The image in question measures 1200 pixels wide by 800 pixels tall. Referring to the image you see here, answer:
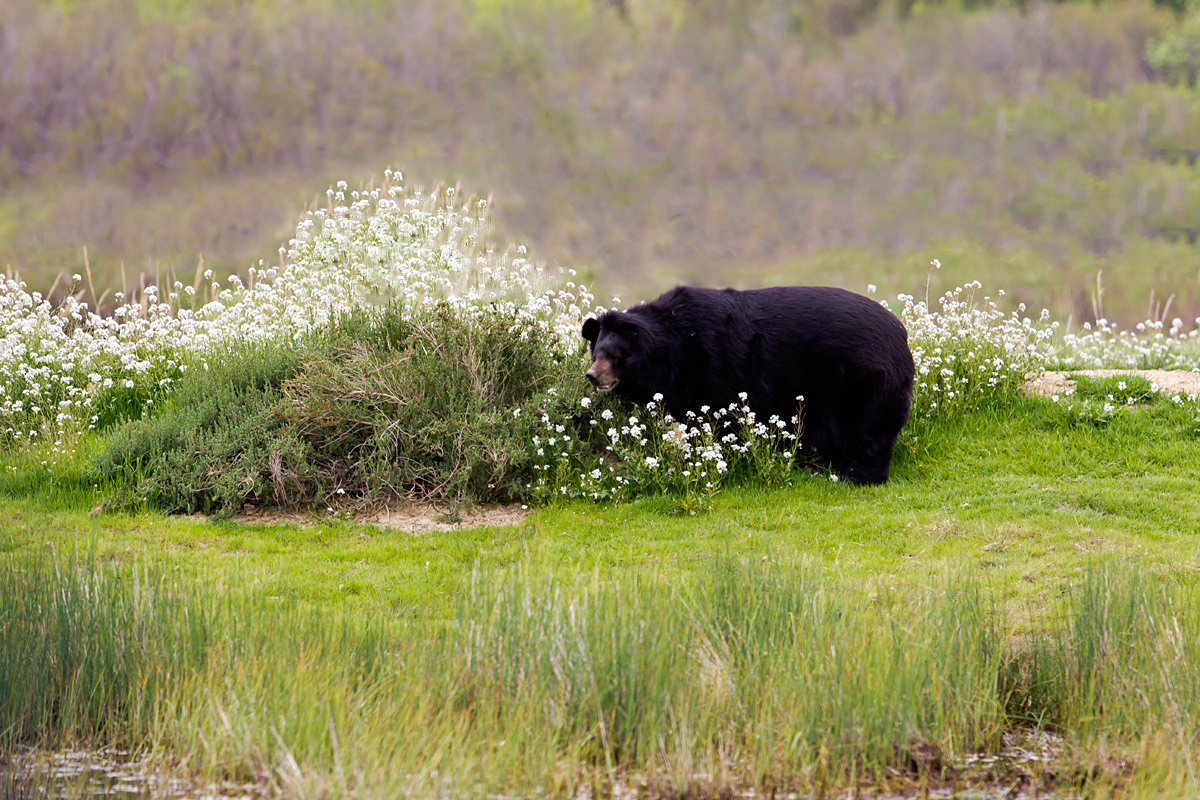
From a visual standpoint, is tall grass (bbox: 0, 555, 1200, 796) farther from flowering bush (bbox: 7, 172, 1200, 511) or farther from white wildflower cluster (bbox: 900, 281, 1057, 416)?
white wildflower cluster (bbox: 900, 281, 1057, 416)

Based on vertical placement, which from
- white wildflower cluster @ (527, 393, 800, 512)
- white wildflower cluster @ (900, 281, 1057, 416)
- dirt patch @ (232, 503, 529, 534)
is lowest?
dirt patch @ (232, 503, 529, 534)

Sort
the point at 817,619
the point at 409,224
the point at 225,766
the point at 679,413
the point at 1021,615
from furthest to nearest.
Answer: the point at 409,224 → the point at 679,413 → the point at 1021,615 → the point at 817,619 → the point at 225,766

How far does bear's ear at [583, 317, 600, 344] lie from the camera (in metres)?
8.68

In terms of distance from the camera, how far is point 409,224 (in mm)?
11383

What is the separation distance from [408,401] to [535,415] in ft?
3.37

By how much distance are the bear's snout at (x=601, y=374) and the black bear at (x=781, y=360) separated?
41 mm

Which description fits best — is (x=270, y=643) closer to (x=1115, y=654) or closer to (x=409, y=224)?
(x=1115, y=654)

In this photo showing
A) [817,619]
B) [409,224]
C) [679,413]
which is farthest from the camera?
[409,224]

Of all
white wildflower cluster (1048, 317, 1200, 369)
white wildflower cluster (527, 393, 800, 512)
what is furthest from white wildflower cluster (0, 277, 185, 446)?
white wildflower cluster (1048, 317, 1200, 369)

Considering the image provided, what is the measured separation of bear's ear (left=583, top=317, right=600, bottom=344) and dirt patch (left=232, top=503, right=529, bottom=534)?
4.73 feet

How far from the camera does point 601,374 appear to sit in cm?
838

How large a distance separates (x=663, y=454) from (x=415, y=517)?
77.5 inches

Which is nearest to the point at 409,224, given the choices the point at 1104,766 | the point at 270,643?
the point at 270,643

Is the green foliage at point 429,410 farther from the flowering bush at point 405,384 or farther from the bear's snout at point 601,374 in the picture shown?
the bear's snout at point 601,374
